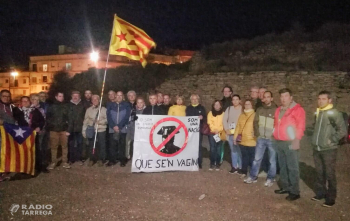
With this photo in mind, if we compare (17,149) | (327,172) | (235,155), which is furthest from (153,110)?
(327,172)

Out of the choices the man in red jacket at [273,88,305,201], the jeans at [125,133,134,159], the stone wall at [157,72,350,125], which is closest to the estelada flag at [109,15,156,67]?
the jeans at [125,133,134,159]

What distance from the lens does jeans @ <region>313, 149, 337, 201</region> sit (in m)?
5.59

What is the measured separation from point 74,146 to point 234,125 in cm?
423

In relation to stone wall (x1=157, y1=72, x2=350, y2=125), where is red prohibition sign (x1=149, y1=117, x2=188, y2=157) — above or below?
below

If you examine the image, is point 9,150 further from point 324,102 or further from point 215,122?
point 324,102

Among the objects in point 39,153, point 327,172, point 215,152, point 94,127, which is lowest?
point 39,153

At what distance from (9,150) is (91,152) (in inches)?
86.4

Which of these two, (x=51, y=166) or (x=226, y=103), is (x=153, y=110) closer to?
(x=226, y=103)

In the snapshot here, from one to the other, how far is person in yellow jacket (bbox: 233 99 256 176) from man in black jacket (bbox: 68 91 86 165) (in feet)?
12.9

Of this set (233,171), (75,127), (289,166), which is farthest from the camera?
(75,127)

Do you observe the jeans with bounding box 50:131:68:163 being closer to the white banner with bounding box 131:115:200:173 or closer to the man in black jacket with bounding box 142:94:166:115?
the white banner with bounding box 131:115:200:173

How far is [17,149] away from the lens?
22.7 feet

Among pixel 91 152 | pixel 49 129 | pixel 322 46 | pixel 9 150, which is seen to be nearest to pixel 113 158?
pixel 91 152

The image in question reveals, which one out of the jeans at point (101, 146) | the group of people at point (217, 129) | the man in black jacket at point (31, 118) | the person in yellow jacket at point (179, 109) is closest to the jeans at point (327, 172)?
the group of people at point (217, 129)
